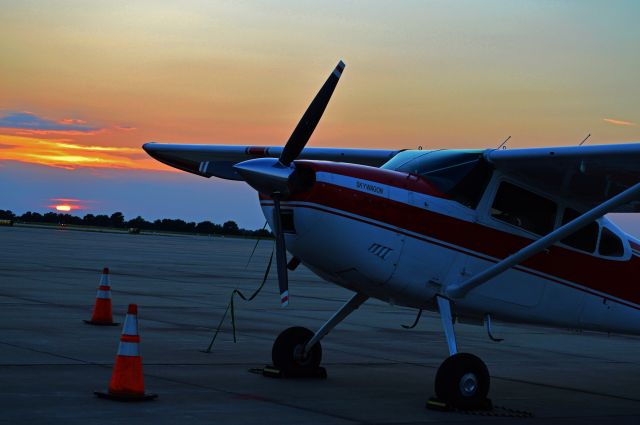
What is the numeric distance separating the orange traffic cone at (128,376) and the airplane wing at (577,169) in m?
→ 4.09

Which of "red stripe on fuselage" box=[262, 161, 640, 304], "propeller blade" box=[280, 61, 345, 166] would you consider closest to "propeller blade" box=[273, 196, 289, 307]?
"red stripe on fuselage" box=[262, 161, 640, 304]

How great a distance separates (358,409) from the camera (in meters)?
9.63

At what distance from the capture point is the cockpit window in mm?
10844

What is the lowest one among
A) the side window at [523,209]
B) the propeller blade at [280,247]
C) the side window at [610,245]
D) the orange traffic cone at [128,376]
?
the orange traffic cone at [128,376]

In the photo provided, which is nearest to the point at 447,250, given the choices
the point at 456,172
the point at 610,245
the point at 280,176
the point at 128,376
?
the point at 456,172

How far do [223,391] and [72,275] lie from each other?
Result: 17.3 metres

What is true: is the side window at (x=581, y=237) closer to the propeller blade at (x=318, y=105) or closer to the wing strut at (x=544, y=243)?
the wing strut at (x=544, y=243)

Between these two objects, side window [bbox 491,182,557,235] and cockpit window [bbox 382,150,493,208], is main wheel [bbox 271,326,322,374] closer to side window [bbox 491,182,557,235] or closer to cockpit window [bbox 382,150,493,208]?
cockpit window [bbox 382,150,493,208]

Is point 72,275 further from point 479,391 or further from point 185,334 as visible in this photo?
point 479,391

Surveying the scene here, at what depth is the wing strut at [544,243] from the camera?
9969 millimetres

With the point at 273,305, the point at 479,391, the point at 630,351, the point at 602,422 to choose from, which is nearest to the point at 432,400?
the point at 479,391

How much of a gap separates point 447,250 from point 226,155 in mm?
4615

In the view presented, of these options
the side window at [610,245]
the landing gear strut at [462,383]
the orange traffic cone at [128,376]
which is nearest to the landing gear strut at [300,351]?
the landing gear strut at [462,383]

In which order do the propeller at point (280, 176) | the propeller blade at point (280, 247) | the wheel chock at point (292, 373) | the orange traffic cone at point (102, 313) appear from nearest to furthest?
the propeller at point (280, 176) → the propeller blade at point (280, 247) → the wheel chock at point (292, 373) → the orange traffic cone at point (102, 313)
